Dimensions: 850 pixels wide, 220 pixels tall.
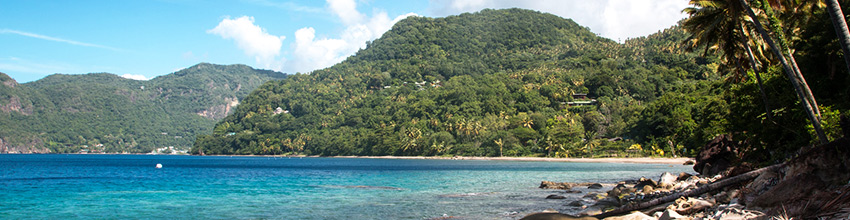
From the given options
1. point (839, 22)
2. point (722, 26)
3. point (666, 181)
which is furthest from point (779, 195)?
point (666, 181)

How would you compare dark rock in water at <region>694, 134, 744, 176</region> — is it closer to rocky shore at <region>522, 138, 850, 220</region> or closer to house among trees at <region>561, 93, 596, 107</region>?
rocky shore at <region>522, 138, 850, 220</region>

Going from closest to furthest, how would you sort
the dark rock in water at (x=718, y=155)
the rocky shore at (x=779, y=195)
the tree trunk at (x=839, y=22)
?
the rocky shore at (x=779, y=195) → the tree trunk at (x=839, y=22) → the dark rock in water at (x=718, y=155)

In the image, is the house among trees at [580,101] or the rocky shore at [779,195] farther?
the house among trees at [580,101]

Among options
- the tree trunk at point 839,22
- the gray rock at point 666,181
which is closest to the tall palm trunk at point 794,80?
the tree trunk at point 839,22

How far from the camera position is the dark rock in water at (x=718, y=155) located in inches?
1335

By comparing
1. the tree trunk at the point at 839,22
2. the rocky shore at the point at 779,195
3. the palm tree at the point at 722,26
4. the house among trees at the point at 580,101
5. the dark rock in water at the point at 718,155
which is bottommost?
the rocky shore at the point at 779,195

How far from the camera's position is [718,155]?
34781mm

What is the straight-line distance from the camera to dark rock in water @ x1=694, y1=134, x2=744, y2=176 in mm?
33906

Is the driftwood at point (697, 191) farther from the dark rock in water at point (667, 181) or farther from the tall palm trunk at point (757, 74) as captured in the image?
the dark rock in water at point (667, 181)

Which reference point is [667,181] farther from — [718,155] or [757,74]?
[757,74]

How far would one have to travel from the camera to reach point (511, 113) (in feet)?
591

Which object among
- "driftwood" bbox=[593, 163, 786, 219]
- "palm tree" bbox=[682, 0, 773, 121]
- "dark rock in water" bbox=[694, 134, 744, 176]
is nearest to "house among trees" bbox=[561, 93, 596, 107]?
"dark rock in water" bbox=[694, 134, 744, 176]

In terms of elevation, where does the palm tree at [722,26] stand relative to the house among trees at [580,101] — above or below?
below

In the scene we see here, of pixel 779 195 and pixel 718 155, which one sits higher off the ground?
pixel 718 155
